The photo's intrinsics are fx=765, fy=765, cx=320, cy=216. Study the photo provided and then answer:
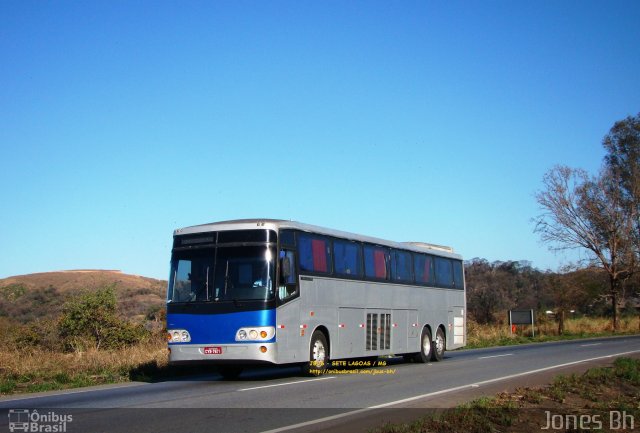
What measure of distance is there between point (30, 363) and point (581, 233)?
43.1m

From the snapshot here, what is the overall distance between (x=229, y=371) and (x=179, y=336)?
6.68ft

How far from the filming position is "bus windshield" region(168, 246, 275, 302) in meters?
16.7

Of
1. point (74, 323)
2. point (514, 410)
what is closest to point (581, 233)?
point (74, 323)

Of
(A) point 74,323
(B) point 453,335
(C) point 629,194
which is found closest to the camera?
(B) point 453,335

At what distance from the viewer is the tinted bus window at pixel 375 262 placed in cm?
2134

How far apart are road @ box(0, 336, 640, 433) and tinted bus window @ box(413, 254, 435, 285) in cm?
384

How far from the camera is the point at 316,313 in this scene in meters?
18.4

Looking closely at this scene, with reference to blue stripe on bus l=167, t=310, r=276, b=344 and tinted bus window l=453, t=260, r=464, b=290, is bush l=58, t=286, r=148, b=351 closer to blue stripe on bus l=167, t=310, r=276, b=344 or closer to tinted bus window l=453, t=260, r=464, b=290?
tinted bus window l=453, t=260, r=464, b=290

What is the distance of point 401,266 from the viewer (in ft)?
77.0

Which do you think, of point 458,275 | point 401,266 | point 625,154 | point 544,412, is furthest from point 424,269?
point 625,154

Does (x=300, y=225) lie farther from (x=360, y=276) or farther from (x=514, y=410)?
(x=514, y=410)

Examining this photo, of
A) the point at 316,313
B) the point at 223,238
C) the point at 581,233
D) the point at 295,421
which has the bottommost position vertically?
the point at 295,421

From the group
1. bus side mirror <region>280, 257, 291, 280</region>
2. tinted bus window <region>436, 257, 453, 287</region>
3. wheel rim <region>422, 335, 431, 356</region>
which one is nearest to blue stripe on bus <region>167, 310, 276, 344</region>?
bus side mirror <region>280, 257, 291, 280</region>

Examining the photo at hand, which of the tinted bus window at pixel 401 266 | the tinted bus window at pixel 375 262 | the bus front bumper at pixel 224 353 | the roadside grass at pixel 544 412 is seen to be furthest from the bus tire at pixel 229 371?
the roadside grass at pixel 544 412
